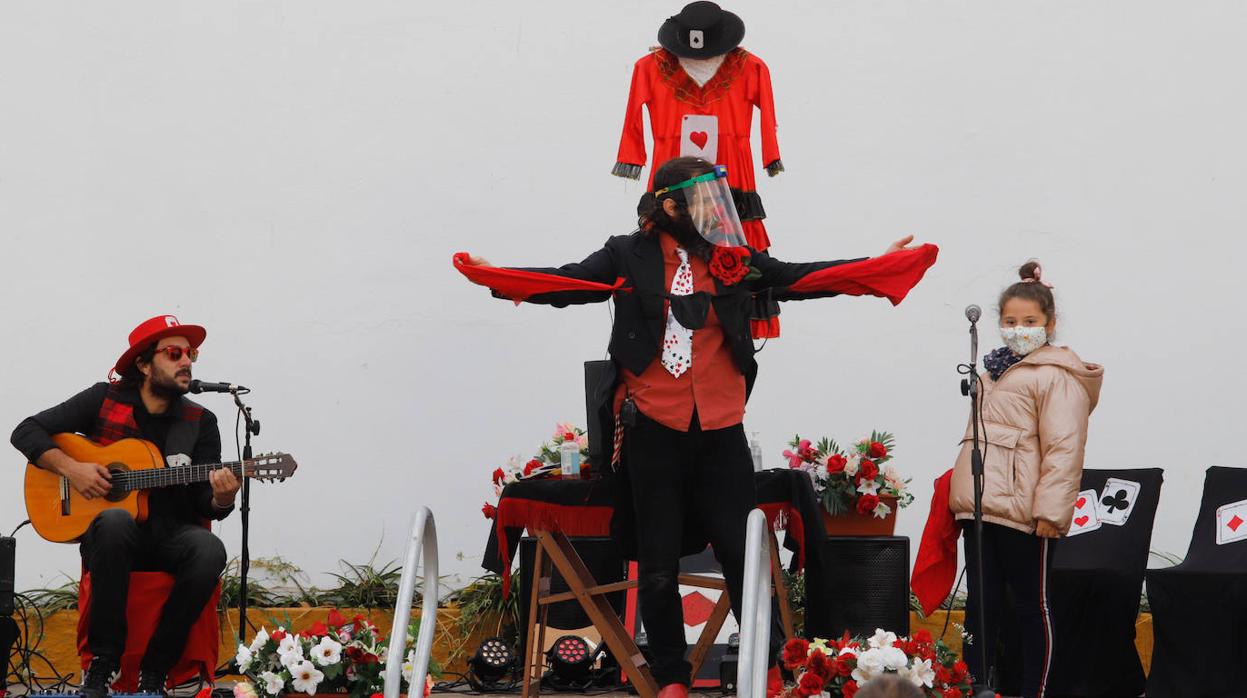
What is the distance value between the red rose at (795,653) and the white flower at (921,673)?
31 centimetres

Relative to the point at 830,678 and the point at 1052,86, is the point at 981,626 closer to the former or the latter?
the point at 830,678

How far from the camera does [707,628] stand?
5.30m

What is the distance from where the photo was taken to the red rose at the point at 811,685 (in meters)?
4.60

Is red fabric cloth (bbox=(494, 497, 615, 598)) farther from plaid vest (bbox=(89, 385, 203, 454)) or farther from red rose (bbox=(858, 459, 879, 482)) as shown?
plaid vest (bbox=(89, 385, 203, 454))

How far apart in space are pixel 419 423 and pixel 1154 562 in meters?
3.47

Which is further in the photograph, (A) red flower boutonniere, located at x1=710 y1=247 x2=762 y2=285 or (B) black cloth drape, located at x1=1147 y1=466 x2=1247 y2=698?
(B) black cloth drape, located at x1=1147 y1=466 x2=1247 y2=698

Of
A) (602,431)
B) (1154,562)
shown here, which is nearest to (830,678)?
(602,431)

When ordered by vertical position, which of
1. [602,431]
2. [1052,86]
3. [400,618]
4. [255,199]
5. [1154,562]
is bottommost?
[1154,562]

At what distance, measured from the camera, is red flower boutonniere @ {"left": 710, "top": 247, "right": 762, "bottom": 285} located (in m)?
4.75

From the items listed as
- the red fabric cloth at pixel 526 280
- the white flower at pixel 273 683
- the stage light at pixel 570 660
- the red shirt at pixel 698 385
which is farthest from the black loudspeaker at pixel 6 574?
the red shirt at pixel 698 385

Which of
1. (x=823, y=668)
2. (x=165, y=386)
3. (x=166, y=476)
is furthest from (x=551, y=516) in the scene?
(x=165, y=386)

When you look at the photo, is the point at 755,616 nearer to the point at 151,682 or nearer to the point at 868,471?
the point at 868,471

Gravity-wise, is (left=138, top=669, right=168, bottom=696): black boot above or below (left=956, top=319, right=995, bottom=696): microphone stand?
below

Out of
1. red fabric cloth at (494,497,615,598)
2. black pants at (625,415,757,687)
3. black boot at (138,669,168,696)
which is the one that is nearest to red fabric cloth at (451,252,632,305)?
black pants at (625,415,757,687)
